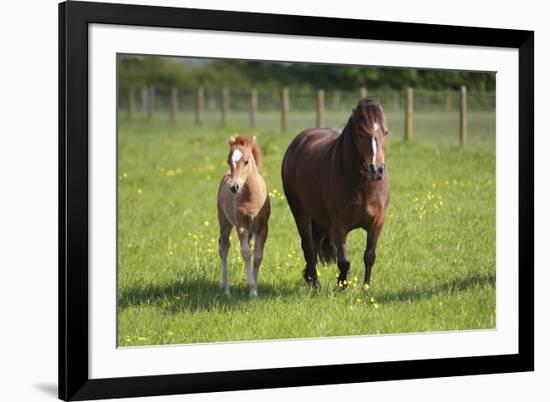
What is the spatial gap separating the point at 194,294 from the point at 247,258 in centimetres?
49

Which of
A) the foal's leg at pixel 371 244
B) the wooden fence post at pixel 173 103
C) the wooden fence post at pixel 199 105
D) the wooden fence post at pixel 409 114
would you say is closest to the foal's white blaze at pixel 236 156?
the foal's leg at pixel 371 244

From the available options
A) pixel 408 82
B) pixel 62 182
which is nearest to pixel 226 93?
pixel 408 82

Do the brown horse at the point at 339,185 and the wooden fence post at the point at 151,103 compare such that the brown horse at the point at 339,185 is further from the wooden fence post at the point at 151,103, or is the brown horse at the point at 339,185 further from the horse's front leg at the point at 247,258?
the wooden fence post at the point at 151,103

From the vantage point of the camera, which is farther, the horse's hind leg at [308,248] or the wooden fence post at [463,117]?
the wooden fence post at [463,117]

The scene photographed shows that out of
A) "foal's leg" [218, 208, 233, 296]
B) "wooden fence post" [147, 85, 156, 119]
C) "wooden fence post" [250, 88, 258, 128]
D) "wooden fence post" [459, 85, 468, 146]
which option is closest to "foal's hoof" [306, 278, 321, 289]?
"foal's leg" [218, 208, 233, 296]

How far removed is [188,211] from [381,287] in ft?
7.70

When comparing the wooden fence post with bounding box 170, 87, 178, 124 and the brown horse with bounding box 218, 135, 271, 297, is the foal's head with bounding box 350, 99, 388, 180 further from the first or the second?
the wooden fence post with bounding box 170, 87, 178, 124

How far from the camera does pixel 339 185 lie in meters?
7.16

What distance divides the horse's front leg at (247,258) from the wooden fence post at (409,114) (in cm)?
359

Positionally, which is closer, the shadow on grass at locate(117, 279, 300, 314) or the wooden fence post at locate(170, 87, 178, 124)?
the shadow on grass at locate(117, 279, 300, 314)

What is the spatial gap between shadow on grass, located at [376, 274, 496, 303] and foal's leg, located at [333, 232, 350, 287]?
307 mm

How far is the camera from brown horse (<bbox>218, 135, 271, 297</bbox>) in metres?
6.73

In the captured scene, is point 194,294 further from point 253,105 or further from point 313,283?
point 253,105

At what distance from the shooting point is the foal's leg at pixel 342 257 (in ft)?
23.2
